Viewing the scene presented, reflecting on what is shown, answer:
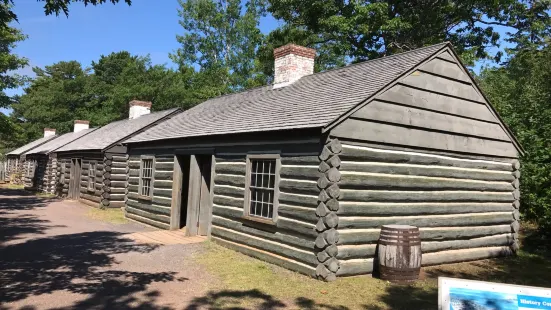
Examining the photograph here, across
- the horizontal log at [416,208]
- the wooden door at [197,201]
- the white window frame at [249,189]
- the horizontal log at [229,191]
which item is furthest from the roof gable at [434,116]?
the wooden door at [197,201]

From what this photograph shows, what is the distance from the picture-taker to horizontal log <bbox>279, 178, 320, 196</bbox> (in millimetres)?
8016

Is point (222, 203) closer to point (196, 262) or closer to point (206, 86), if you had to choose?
point (196, 262)

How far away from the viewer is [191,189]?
40.5ft

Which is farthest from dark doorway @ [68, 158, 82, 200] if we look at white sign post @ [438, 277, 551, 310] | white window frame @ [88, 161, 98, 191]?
white sign post @ [438, 277, 551, 310]

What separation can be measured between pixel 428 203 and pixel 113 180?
48.9ft

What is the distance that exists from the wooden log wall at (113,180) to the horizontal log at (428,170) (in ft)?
46.0

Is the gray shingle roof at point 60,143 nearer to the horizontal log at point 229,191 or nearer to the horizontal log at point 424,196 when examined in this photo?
the horizontal log at point 229,191

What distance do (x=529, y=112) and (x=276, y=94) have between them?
9081mm

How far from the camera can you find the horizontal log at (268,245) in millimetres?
8008

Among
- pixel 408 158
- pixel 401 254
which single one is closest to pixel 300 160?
pixel 408 158

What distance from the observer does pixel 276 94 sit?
473 inches

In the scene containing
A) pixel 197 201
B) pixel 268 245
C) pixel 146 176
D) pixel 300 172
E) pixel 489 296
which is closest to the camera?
pixel 489 296

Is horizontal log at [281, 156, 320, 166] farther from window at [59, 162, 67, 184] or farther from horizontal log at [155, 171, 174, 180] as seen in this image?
window at [59, 162, 67, 184]

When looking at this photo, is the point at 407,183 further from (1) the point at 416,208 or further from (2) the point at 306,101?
(2) the point at 306,101
